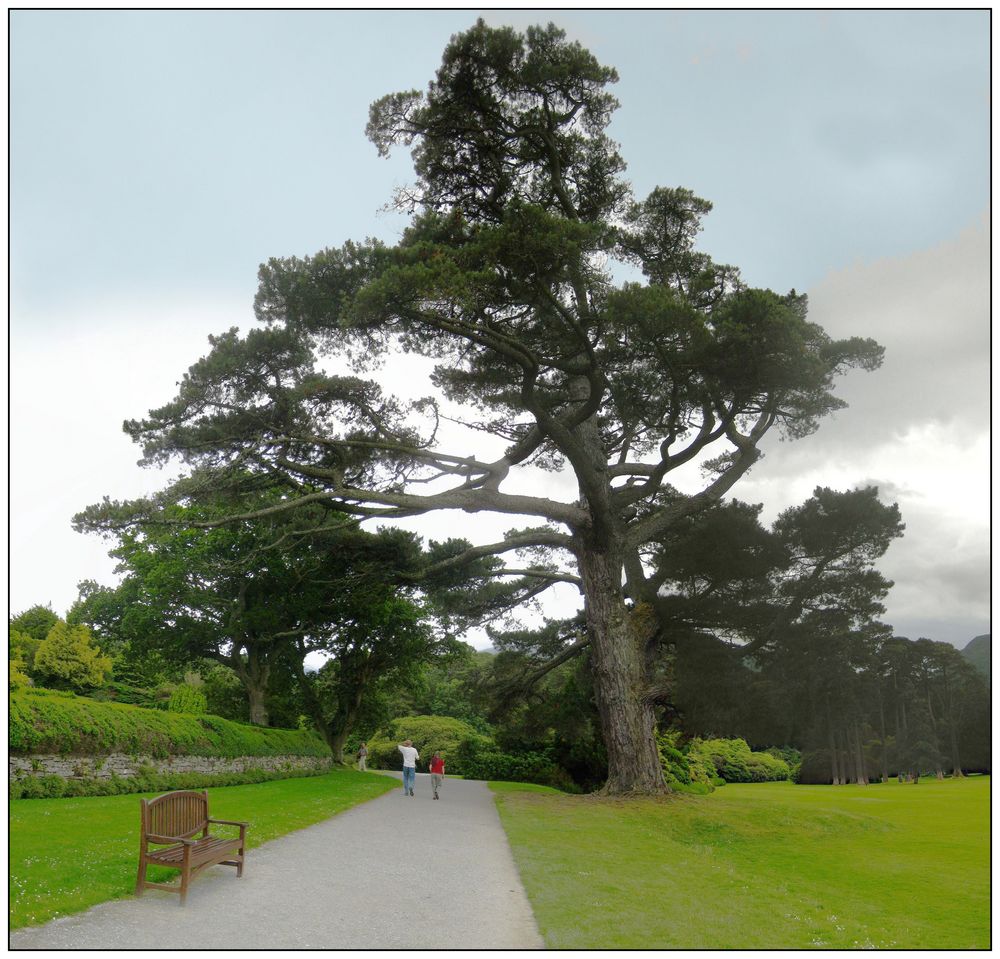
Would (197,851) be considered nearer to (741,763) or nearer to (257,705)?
(257,705)

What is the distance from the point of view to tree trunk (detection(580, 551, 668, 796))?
723 inches

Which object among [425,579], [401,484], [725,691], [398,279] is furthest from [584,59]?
[725,691]

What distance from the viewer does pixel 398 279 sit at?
507 inches

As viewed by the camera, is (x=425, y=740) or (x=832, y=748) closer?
(x=832, y=748)

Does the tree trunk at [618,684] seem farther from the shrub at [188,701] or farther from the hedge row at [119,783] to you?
the shrub at [188,701]

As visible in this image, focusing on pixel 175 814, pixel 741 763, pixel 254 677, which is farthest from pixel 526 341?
pixel 741 763

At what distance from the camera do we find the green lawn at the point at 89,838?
6404 mm

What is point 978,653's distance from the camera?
15.6 metres

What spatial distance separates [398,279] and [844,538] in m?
13.9

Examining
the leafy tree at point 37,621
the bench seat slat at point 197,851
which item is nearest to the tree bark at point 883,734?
the bench seat slat at point 197,851

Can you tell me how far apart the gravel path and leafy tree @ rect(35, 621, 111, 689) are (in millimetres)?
27796

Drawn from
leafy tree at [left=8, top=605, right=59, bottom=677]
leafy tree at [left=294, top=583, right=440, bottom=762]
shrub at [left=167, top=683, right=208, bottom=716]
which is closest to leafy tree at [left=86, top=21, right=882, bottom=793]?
leafy tree at [left=294, top=583, right=440, bottom=762]

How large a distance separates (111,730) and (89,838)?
23.7 feet

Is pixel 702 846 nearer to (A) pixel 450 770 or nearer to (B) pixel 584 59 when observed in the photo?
(B) pixel 584 59
